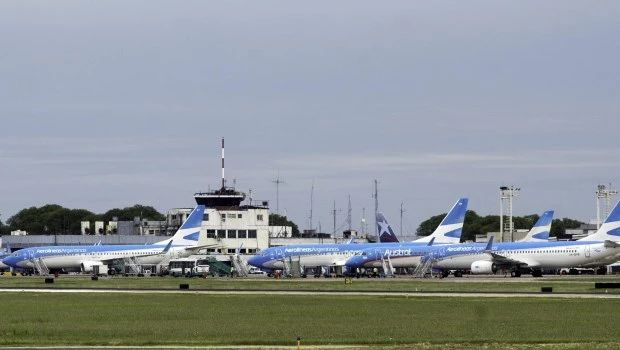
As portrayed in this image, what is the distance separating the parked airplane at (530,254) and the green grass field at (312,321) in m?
65.3

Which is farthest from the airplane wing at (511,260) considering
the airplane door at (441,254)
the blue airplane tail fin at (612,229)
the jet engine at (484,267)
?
the blue airplane tail fin at (612,229)

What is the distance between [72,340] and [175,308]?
81.2 feet

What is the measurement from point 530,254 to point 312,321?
314ft

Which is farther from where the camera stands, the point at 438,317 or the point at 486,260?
the point at 486,260

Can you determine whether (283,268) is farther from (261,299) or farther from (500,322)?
(500,322)

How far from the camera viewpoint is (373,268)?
6777 inches

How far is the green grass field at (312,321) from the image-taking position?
5509 cm

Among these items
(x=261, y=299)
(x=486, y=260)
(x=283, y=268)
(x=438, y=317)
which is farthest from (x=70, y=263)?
(x=438, y=317)

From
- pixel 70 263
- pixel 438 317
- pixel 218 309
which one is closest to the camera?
pixel 438 317

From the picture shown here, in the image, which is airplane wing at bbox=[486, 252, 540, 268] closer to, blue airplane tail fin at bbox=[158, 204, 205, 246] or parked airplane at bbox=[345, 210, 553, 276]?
parked airplane at bbox=[345, 210, 553, 276]

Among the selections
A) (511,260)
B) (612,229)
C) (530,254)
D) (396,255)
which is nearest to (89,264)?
(396,255)

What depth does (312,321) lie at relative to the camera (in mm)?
67062

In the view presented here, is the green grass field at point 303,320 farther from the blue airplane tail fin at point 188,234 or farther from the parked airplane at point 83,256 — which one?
the blue airplane tail fin at point 188,234

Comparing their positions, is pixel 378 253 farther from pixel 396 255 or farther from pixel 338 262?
pixel 338 262
